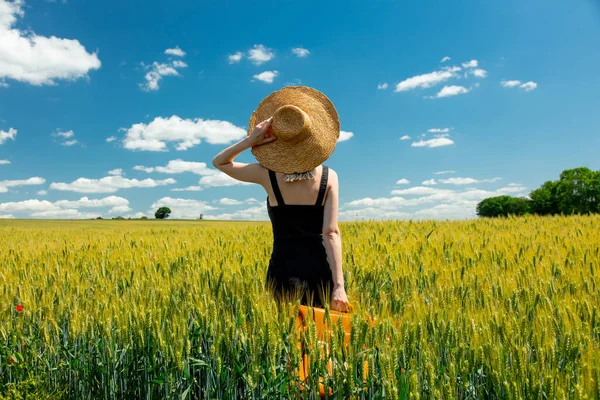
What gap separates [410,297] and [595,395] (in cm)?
171

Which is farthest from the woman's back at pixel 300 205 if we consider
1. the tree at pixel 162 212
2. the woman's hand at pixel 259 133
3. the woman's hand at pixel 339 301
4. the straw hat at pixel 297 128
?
the tree at pixel 162 212

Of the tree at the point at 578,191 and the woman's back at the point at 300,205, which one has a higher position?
the tree at the point at 578,191

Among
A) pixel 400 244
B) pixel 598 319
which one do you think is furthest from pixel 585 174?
pixel 598 319

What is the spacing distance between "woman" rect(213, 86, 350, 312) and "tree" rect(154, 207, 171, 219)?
5472 cm

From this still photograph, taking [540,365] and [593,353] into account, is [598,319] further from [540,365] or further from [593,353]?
[540,365]

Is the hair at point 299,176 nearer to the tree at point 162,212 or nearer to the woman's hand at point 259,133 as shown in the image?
the woman's hand at point 259,133

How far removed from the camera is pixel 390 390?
4.76ft

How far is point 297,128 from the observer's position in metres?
2.81

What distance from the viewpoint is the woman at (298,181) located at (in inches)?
113

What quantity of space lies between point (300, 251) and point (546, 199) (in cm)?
5047

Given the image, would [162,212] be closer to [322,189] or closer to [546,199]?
[546,199]

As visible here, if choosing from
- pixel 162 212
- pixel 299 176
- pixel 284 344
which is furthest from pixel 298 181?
pixel 162 212

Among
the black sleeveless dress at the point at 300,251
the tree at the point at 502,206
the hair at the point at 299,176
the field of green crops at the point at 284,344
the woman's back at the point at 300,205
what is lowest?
the field of green crops at the point at 284,344

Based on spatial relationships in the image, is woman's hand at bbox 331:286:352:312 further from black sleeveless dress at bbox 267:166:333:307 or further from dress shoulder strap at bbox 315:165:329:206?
dress shoulder strap at bbox 315:165:329:206
